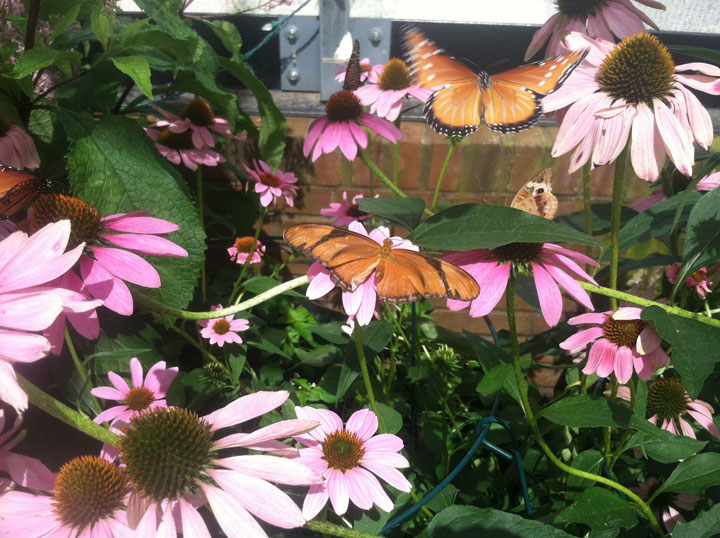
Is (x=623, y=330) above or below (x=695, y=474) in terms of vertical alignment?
above

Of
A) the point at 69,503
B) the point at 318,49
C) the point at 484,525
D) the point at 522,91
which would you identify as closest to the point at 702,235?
the point at 522,91

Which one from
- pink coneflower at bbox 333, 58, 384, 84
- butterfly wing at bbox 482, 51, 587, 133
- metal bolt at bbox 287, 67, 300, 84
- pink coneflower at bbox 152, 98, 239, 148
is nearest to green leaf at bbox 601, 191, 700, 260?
butterfly wing at bbox 482, 51, 587, 133

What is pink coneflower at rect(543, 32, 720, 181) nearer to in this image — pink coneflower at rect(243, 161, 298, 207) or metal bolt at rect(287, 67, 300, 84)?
pink coneflower at rect(243, 161, 298, 207)

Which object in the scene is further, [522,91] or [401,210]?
[522,91]

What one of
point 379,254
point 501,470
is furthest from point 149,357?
point 501,470

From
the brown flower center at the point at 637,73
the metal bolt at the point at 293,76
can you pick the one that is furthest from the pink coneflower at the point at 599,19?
the metal bolt at the point at 293,76

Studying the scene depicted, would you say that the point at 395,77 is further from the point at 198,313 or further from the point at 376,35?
the point at 198,313

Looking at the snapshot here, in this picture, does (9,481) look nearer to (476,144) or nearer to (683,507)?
(683,507)
